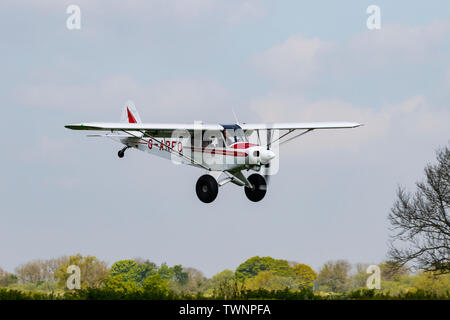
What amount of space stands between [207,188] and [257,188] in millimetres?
2235

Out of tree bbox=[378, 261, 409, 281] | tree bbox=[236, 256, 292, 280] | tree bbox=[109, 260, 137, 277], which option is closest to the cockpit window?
tree bbox=[236, 256, 292, 280]

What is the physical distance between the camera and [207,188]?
19.4 metres

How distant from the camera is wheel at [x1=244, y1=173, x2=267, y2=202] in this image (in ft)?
67.7

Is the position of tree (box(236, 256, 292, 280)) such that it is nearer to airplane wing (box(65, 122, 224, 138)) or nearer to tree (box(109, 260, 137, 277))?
tree (box(109, 260, 137, 277))

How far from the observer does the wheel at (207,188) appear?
19297 millimetres

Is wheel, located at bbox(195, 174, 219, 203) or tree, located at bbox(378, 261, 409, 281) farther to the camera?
tree, located at bbox(378, 261, 409, 281)

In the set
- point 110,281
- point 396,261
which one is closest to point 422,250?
point 396,261

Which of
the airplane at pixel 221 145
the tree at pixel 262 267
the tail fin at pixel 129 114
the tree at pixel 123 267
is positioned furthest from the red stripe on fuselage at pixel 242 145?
the tree at pixel 123 267

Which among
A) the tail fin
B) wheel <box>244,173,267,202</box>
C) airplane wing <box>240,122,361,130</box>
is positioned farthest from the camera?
the tail fin

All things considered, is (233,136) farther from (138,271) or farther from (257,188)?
(138,271)

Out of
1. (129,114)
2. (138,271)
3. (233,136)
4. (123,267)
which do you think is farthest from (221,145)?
(123,267)

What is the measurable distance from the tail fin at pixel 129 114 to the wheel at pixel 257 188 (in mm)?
8352

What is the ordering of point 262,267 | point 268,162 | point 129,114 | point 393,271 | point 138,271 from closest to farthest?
point 268,162
point 129,114
point 393,271
point 262,267
point 138,271

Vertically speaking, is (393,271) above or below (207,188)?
below
